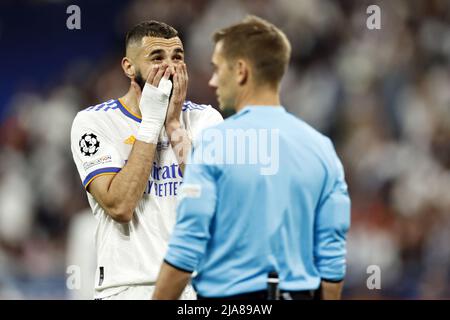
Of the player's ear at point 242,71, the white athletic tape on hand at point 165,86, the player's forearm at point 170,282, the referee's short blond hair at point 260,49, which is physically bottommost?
the player's forearm at point 170,282

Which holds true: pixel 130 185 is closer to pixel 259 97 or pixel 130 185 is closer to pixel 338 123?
pixel 259 97

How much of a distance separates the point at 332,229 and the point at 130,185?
1.14 metres

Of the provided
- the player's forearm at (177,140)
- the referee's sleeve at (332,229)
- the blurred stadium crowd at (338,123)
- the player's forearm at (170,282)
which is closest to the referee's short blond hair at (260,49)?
the referee's sleeve at (332,229)

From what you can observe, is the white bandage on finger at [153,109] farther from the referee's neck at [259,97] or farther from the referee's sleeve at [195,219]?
the referee's sleeve at [195,219]

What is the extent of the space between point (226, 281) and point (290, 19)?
240 inches

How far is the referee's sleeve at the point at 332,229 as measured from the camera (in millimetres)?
3215

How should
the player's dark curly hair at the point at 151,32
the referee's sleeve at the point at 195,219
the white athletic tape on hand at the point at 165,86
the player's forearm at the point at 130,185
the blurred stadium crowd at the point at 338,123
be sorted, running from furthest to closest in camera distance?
1. the blurred stadium crowd at the point at 338,123
2. the player's dark curly hair at the point at 151,32
3. the white athletic tape on hand at the point at 165,86
4. the player's forearm at the point at 130,185
5. the referee's sleeve at the point at 195,219

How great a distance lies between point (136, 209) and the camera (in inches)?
161

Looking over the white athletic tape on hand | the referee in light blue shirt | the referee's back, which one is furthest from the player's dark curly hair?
the referee's back

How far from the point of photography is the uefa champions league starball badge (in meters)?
4.13

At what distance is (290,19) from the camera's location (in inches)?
347

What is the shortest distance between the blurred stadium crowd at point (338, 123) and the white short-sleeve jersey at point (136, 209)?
324 centimetres

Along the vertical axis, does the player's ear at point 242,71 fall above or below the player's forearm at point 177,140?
above
